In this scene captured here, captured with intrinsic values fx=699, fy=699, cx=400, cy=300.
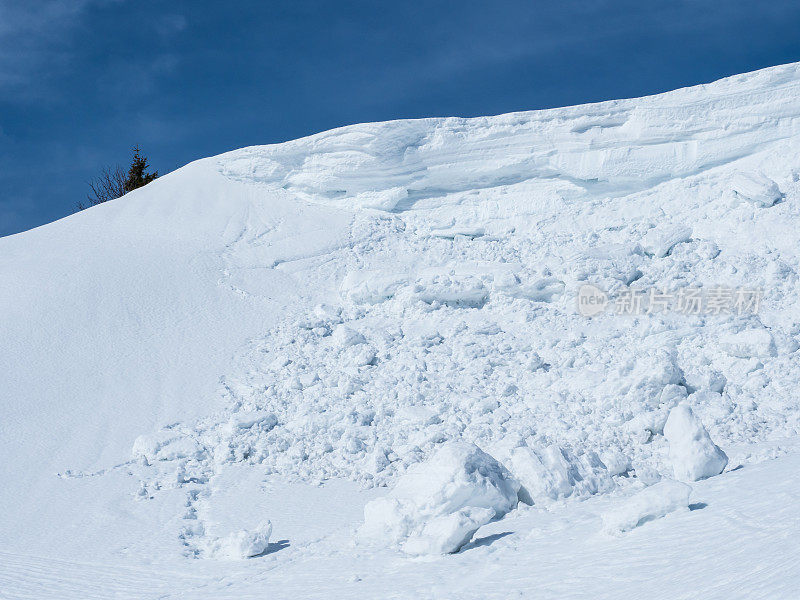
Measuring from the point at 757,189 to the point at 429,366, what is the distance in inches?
205

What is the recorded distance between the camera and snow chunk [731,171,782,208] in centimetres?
929

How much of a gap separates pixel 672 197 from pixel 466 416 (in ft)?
19.4

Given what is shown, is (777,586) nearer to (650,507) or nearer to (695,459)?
(650,507)

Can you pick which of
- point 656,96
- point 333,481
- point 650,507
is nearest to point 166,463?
point 333,481

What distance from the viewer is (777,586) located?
8.09 ft

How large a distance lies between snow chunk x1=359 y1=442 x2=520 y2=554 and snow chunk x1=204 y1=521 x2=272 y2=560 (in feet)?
2.29

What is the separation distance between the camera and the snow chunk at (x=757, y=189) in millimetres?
9289

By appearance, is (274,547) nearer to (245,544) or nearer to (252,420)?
(245,544)

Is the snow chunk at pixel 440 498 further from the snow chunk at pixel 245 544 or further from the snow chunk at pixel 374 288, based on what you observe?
the snow chunk at pixel 374 288

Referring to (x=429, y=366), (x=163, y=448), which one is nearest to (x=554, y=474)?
(x=429, y=366)

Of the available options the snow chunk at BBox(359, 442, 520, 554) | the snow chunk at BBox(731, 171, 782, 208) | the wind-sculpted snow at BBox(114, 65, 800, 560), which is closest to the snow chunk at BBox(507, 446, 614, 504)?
the wind-sculpted snow at BBox(114, 65, 800, 560)

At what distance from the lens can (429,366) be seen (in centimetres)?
780

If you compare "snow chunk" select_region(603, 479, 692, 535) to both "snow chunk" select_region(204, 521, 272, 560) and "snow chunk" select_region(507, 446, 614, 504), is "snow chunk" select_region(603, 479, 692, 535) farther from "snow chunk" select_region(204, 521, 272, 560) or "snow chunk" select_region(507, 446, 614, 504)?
"snow chunk" select_region(204, 521, 272, 560)

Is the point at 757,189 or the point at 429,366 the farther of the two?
the point at 757,189
